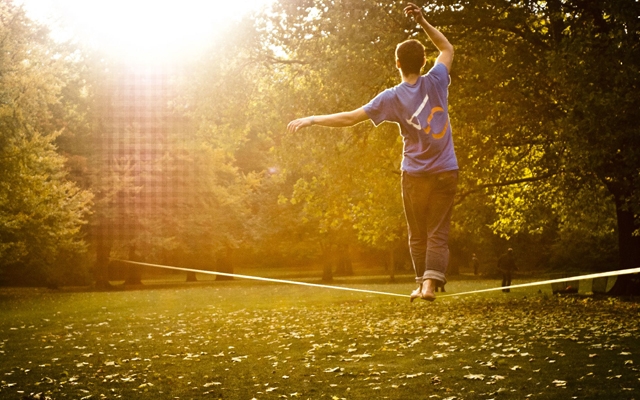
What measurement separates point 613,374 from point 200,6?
16193mm

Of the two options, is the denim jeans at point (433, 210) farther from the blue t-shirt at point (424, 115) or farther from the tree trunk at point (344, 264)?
the tree trunk at point (344, 264)

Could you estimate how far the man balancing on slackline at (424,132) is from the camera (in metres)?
5.72

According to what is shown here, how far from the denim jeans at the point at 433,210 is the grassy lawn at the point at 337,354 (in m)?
4.50

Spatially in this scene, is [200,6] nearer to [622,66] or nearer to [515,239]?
[622,66]

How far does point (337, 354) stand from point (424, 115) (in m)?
9.41

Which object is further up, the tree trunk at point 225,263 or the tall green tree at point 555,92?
the tall green tree at point 555,92

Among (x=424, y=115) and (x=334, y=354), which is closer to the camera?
(x=424, y=115)

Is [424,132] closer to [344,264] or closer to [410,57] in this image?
[410,57]

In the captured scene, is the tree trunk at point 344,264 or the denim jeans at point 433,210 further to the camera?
the tree trunk at point 344,264

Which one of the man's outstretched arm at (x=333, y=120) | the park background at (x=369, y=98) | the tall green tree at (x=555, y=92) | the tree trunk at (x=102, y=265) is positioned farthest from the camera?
the tree trunk at (x=102, y=265)

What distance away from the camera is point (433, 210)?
6.06 m

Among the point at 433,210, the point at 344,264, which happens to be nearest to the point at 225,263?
the point at 344,264

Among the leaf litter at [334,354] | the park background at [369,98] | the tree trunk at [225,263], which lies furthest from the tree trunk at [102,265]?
the leaf litter at [334,354]

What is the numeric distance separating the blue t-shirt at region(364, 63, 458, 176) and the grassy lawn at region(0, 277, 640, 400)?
202 inches
